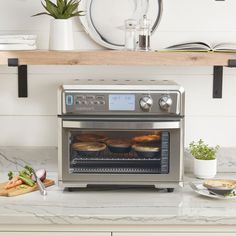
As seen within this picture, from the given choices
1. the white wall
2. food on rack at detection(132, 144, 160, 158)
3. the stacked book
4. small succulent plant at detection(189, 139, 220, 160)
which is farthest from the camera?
the white wall

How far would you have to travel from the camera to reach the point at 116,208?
2.09 meters

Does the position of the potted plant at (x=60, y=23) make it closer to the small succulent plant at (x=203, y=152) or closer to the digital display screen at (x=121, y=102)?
the digital display screen at (x=121, y=102)

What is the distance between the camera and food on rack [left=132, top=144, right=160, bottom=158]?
7.50 ft

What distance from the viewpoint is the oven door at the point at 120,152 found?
222 cm

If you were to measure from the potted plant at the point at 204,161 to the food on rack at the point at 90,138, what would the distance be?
0.44 meters

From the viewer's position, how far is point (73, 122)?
7.28 ft

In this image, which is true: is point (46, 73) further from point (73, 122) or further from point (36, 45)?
point (73, 122)

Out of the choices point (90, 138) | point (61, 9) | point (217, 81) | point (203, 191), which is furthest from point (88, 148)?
point (217, 81)

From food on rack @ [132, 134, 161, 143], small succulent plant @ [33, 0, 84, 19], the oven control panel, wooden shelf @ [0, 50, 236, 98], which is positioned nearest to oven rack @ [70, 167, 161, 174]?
food on rack @ [132, 134, 161, 143]

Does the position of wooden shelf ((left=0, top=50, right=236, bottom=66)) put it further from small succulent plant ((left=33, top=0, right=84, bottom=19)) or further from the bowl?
the bowl

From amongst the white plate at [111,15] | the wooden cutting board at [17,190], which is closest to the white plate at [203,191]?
the wooden cutting board at [17,190]

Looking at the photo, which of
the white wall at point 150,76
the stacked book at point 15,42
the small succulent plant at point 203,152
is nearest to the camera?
the stacked book at point 15,42

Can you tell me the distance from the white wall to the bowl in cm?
36

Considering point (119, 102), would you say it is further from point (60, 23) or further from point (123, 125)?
point (60, 23)
